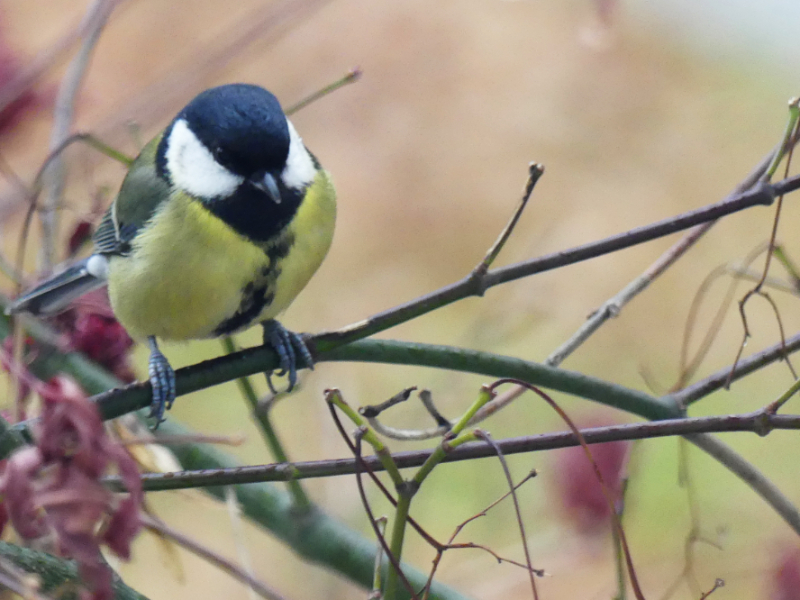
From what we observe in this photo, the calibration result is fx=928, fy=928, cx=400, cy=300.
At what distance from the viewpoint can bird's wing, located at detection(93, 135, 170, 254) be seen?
1.13 metres

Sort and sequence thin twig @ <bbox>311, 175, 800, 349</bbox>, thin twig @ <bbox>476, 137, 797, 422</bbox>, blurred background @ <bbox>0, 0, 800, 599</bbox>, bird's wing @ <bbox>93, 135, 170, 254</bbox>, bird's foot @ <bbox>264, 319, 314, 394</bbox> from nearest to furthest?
thin twig @ <bbox>311, 175, 800, 349</bbox> < thin twig @ <bbox>476, 137, 797, 422</bbox> < bird's foot @ <bbox>264, 319, 314, 394</bbox> < bird's wing @ <bbox>93, 135, 170, 254</bbox> < blurred background @ <bbox>0, 0, 800, 599</bbox>

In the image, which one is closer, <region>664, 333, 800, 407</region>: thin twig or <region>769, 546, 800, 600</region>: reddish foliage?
<region>664, 333, 800, 407</region>: thin twig

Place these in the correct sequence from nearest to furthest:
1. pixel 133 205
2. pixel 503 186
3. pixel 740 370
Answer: pixel 740 370, pixel 133 205, pixel 503 186

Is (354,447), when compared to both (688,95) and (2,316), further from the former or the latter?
(688,95)

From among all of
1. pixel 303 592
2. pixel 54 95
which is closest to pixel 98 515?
pixel 54 95

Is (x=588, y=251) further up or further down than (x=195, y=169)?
further down

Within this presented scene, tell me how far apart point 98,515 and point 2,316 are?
0.58 meters

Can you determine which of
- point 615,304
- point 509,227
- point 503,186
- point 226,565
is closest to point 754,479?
point 615,304

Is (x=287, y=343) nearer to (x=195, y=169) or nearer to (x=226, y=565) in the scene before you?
(x=195, y=169)

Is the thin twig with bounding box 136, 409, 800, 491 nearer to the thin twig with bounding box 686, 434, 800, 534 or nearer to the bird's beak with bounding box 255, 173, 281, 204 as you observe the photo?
the thin twig with bounding box 686, 434, 800, 534

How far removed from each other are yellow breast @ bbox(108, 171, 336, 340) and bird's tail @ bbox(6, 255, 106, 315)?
67 millimetres

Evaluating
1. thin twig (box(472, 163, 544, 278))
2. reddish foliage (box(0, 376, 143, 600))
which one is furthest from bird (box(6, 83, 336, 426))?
reddish foliage (box(0, 376, 143, 600))

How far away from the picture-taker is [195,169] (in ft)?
3.53

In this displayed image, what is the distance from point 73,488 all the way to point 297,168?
26.3 inches
